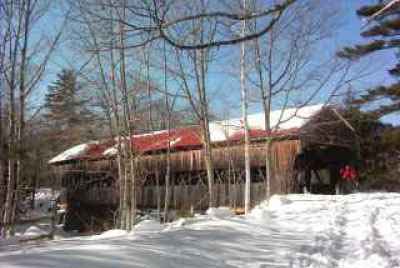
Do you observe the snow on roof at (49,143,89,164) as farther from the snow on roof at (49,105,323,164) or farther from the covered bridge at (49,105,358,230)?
the snow on roof at (49,105,323,164)

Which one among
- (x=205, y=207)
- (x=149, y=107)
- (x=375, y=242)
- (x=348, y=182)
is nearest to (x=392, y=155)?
(x=348, y=182)

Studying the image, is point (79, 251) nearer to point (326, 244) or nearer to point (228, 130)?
point (326, 244)

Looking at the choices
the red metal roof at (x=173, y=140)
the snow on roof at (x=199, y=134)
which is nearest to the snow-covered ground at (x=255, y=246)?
the snow on roof at (x=199, y=134)

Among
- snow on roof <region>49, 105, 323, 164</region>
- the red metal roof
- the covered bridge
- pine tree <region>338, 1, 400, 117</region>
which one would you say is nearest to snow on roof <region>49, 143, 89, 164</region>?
the covered bridge

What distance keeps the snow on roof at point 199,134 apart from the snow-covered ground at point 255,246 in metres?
8.06

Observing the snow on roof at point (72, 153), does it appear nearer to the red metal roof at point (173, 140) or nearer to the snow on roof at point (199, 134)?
the snow on roof at point (199, 134)

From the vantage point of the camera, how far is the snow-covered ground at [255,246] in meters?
5.32

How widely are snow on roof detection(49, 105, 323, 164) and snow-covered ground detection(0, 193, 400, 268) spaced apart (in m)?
8.06

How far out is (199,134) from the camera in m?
21.2

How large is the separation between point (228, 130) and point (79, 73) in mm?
7339

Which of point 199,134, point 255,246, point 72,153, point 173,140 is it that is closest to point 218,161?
point 199,134

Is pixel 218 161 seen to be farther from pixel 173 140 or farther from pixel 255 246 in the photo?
pixel 255 246

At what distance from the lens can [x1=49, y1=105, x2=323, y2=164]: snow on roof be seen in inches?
781

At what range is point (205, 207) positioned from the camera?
22.6 metres
